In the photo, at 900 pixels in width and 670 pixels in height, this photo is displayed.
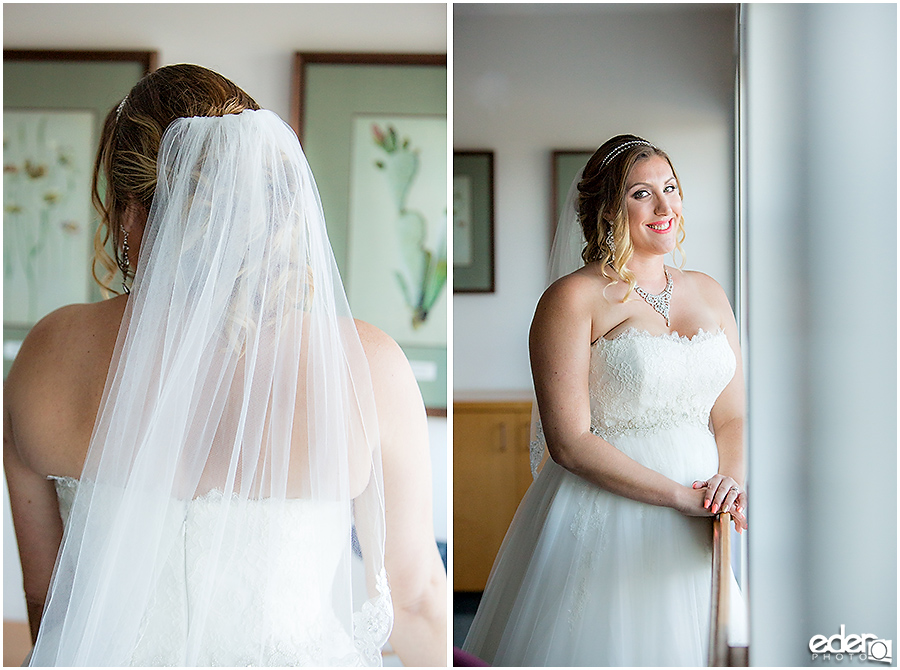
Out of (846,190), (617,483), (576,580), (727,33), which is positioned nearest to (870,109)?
(846,190)

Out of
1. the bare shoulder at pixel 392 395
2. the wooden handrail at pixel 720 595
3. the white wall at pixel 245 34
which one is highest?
the white wall at pixel 245 34

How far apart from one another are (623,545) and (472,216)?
569 millimetres

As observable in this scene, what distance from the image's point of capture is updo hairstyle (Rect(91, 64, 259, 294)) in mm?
973

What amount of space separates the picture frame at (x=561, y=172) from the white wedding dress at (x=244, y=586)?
551 millimetres

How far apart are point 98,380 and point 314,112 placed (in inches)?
Result: 27.1

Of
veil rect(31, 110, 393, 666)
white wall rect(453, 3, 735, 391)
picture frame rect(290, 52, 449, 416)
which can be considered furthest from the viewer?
picture frame rect(290, 52, 449, 416)

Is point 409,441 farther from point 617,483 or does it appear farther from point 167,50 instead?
point 167,50

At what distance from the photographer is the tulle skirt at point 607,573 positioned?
3.34ft

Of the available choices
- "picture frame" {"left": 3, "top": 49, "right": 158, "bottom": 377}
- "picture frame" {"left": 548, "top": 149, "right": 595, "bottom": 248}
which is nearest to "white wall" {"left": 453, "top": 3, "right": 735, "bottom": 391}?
"picture frame" {"left": 548, "top": 149, "right": 595, "bottom": 248}

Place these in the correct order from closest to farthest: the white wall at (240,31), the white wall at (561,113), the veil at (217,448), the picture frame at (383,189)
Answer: the veil at (217,448) → the white wall at (561,113) → the white wall at (240,31) → the picture frame at (383,189)

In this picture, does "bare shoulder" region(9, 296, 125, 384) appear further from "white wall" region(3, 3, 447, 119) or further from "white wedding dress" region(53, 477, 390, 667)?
"white wall" region(3, 3, 447, 119)

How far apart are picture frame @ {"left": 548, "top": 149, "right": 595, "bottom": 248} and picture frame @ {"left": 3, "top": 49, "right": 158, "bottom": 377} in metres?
0.80

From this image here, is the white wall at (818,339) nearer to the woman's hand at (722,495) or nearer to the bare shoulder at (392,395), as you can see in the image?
the woman's hand at (722,495)

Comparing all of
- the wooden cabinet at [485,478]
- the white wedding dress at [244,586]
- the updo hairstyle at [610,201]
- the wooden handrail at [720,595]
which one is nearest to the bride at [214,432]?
the white wedding dress at [244,586]
